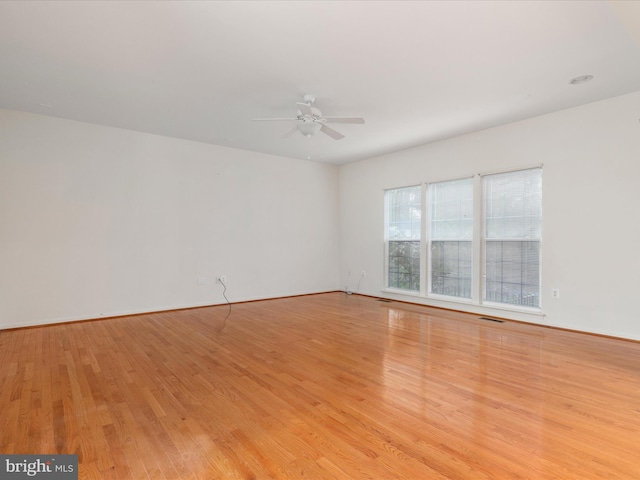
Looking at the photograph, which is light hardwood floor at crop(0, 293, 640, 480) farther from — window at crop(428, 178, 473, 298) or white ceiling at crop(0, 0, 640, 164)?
white ceiling at crop(0, 0, 640, 164)

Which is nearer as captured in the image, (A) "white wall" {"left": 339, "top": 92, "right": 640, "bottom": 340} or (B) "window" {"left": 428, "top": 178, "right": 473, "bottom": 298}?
(A) "white wall" {"left": 339, "top": 92, "right": 640, "bottom": 340}

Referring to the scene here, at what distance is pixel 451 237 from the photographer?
223 inches

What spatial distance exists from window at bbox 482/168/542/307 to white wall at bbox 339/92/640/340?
0.44 feet

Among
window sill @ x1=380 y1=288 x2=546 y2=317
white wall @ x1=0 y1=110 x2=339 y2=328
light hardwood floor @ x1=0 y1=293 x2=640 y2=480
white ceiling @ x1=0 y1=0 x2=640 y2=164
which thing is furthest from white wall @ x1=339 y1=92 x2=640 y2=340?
white wall @ x1=0 y1=110 x2=339 y2=328

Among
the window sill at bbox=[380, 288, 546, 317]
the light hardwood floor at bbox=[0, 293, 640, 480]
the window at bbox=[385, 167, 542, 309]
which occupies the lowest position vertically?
the light hardwood floor at bbox=[0, 293, 640, 480]

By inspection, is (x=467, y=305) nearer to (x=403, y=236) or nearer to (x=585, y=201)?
(x=403, y=236)

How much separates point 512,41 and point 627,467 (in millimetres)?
3056

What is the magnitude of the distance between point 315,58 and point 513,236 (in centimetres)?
377

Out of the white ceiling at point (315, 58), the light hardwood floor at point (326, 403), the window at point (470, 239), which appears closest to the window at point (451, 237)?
the window at point (470, 239)

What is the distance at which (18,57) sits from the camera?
10.2 ft

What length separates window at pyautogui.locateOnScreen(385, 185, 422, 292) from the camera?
622 cm

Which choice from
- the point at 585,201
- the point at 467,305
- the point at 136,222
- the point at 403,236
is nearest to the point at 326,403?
the point at 467,305

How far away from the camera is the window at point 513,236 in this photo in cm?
469

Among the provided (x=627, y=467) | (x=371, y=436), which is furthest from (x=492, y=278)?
(x=371, y=436)
